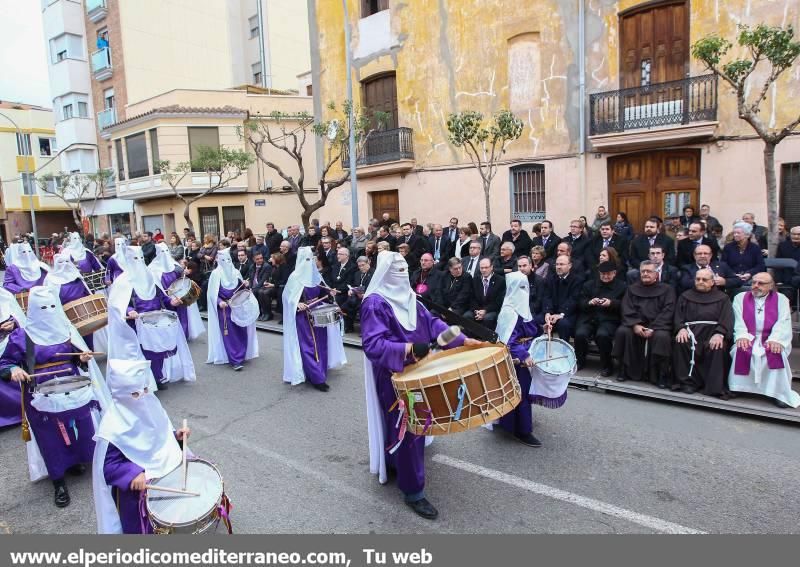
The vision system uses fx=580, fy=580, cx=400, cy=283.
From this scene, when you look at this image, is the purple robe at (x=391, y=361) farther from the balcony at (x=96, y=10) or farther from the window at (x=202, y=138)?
the balcony at (x=96, y=10)

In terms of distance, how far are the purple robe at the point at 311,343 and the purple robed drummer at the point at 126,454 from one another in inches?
160

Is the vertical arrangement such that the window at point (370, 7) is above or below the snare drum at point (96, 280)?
above

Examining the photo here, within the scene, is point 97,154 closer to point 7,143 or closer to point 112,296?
point 7,143

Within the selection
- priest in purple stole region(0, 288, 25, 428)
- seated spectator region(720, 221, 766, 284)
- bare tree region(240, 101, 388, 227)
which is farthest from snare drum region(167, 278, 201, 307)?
seated spectator region(720, 221, 766, 284)

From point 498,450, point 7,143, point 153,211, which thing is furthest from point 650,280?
point 7,143

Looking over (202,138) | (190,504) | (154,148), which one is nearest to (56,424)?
(190,504)

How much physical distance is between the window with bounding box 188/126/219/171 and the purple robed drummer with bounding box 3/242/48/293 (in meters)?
19.4

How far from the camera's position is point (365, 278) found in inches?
436

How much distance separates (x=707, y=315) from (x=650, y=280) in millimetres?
806

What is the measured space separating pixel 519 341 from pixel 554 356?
0.37m

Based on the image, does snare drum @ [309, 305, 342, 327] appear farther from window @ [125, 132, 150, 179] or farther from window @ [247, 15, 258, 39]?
window @ [247, 15, 258, 39]

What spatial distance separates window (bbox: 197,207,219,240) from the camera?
28641 millimetres

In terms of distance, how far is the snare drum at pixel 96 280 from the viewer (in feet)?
37.1

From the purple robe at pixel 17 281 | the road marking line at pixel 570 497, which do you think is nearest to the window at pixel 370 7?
the purple robe at pixel 17 281
